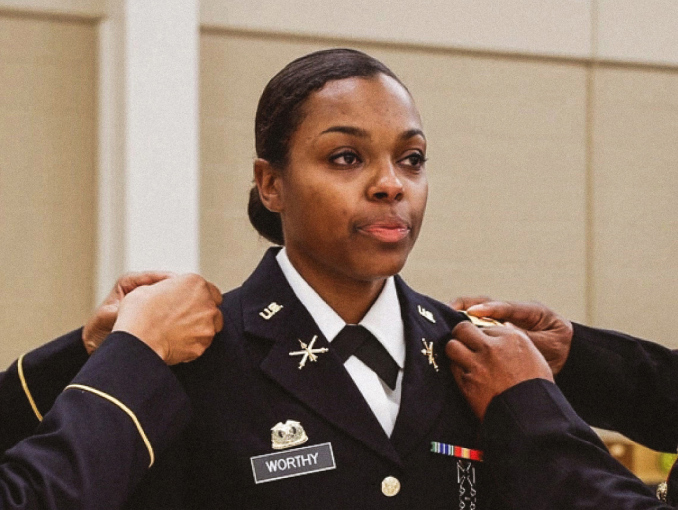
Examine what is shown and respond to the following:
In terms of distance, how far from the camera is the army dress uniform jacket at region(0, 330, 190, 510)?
1.46m

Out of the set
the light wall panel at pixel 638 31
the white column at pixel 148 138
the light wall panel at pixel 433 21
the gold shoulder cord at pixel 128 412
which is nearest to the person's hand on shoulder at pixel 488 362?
the gold shoulder cord at pixel 128 412

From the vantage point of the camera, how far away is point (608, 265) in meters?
4.46

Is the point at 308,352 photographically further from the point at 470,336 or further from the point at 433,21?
the point at 433,21

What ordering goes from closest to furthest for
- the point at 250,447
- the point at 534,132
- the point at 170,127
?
the point at 250,447 → the point at 170,127 → the point at 534,132

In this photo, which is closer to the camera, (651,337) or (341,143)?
(341,143)

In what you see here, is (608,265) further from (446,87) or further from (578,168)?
(446,87)

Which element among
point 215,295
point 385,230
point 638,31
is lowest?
point 215,295

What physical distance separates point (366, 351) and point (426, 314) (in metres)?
0.16

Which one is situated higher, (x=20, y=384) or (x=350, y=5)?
(x=350, y=5)

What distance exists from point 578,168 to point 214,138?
1435 millimetres

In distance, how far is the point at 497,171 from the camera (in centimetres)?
433

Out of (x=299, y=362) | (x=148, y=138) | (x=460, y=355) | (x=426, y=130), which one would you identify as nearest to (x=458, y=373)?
(x=460, y=355)

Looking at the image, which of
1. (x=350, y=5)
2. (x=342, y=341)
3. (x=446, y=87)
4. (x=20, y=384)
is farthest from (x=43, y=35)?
(x=342, y=341)

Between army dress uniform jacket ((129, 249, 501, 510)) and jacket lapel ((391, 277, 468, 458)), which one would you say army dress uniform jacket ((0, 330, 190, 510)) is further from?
jacket lapel ((391, 277, 468, 458))
